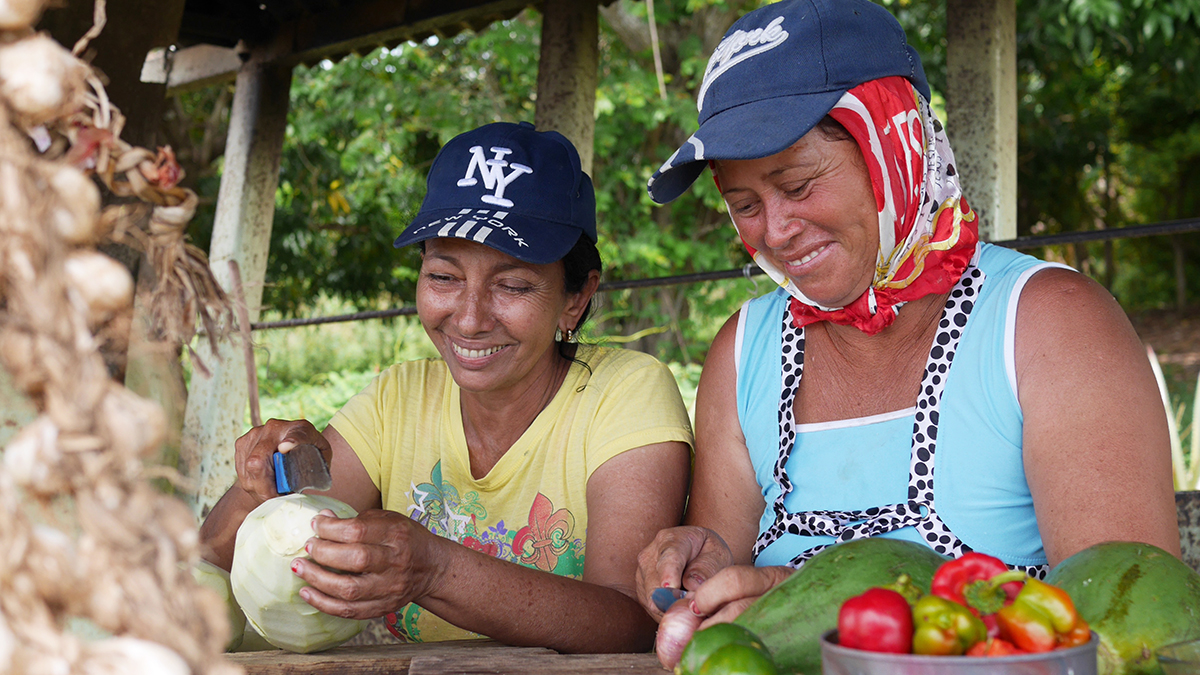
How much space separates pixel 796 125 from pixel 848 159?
0.45ft

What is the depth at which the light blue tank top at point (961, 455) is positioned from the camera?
5.57ft

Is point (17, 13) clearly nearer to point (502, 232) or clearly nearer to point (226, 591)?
point (502, 232)

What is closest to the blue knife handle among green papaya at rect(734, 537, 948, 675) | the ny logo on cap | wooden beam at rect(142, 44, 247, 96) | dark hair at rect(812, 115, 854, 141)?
the ny logo on cap

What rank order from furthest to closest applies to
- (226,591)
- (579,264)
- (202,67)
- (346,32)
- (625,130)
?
(625,130) → (202,67) → (346,32) → (579,264) → (226,591)

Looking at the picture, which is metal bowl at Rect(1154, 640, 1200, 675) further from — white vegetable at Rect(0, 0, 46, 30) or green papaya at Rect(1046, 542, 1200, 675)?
white vegetable at Rect(0, 0, 46, 30)

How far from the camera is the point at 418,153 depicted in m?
10.9

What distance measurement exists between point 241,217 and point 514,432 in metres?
4.25

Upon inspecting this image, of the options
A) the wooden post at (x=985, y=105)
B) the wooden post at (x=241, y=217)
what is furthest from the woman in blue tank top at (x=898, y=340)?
the wooden post at (x=241, y=217)

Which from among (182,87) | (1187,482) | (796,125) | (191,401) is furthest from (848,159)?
(182,87)

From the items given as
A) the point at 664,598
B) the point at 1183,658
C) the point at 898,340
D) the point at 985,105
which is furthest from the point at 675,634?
the point at 985,105

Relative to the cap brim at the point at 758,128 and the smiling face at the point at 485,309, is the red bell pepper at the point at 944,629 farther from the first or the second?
the smiling face at the point at 485,309

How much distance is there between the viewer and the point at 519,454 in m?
2.19

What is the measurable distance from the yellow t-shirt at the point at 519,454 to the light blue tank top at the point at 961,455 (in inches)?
11.9

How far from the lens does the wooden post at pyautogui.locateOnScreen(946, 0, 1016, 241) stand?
3336 millimetres
